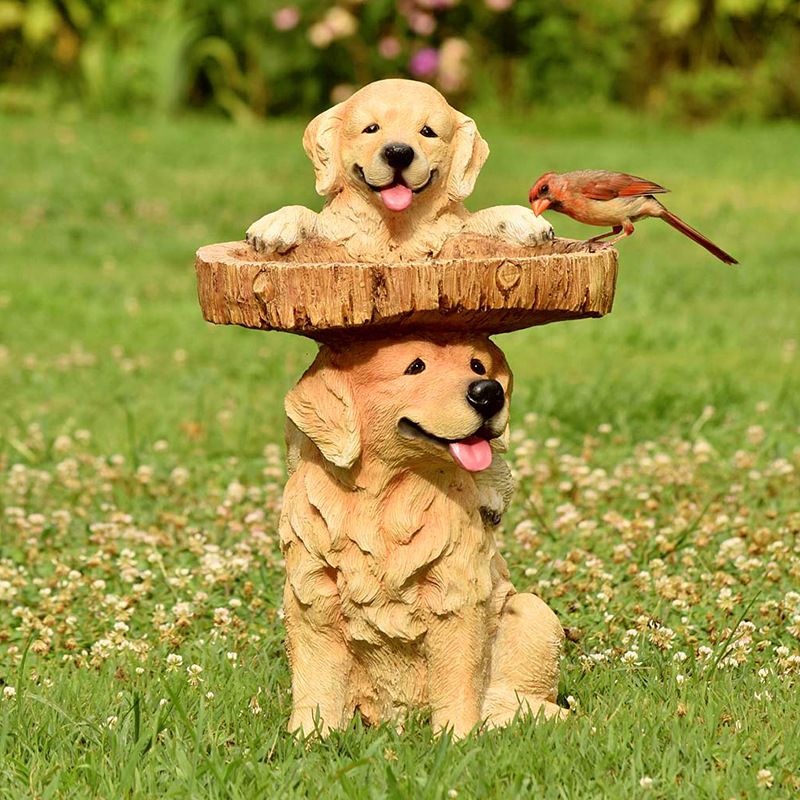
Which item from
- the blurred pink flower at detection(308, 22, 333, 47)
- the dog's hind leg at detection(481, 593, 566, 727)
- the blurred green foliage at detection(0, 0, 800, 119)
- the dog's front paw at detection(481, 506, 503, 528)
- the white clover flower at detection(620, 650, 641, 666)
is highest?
the dog's front paw at detection(481, 506, 503, 528)

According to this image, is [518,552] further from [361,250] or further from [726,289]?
[726,289]

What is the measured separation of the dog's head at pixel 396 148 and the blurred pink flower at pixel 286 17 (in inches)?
535

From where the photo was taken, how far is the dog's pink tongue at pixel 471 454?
3900 millimetres

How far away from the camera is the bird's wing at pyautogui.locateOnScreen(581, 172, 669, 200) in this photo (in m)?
4.30

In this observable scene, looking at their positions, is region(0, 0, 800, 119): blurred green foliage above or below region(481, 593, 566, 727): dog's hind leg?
below

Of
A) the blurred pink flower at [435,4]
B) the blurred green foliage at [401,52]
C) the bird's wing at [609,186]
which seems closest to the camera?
the bird's wing at [609,186]

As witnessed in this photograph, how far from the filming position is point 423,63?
1773 cm

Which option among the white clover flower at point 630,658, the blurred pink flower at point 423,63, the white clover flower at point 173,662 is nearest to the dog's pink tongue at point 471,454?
the white clover flower at point 630,658

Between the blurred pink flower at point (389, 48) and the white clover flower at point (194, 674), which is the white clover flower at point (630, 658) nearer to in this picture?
the white clover flower at point (194, 674)

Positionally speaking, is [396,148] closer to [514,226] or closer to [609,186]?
[514,226]

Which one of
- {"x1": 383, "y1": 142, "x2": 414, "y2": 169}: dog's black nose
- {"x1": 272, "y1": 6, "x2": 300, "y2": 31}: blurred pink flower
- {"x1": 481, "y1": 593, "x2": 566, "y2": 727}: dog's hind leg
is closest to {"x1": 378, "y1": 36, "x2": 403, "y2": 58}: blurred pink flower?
{"x1": 272, "y1": 6, "x2": 300, "y2": 31}: blurred pink flower

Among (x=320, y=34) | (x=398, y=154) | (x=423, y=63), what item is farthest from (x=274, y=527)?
(x=423, y=63)

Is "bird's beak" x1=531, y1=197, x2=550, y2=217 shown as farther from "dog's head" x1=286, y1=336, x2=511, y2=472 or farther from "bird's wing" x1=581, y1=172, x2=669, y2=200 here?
"dog's head" x1=286, y1=336, x2=511, y2=472

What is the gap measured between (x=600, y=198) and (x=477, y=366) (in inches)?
25.8
